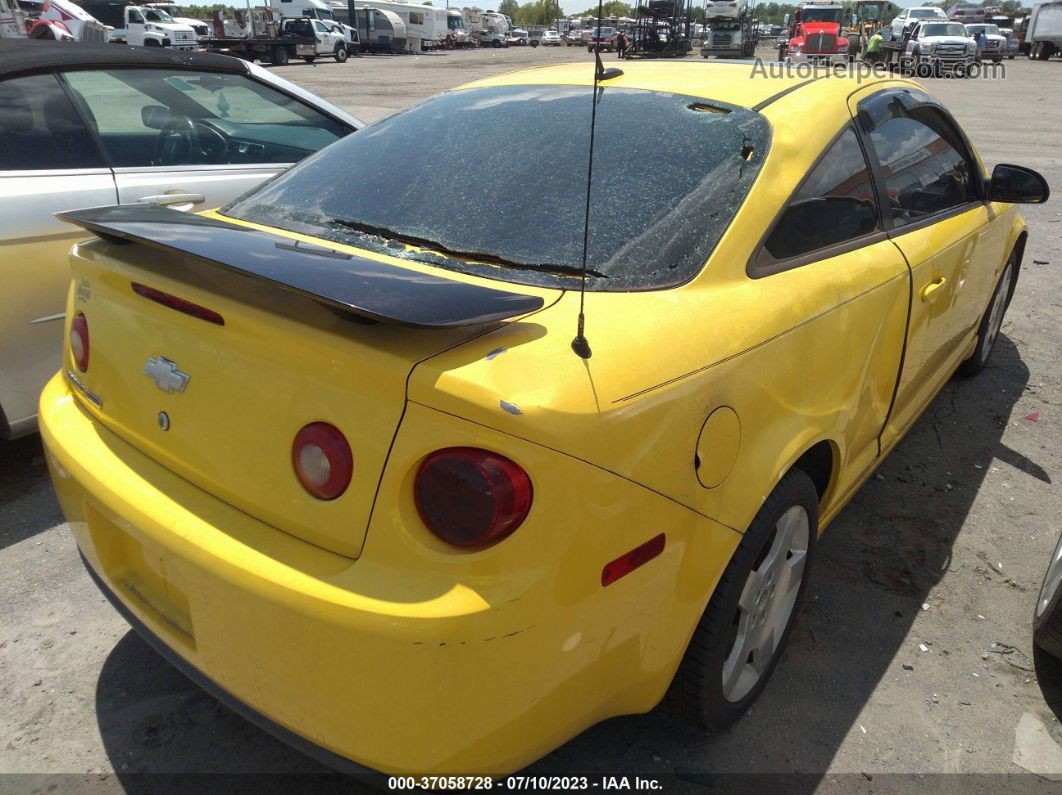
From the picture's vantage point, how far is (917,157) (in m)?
2.96

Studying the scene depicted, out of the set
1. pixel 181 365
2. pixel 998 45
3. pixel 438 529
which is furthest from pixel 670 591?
pixel 998 45

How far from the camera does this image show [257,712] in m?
1.63

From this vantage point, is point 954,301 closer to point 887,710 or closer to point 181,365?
point 887,710

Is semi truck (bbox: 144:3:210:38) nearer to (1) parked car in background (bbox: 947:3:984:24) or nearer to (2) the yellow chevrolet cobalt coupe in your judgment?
(2) the yellow chevrolet cobalt coupe

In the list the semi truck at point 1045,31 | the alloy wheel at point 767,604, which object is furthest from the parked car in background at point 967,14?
the alloy wheel at point 767,604

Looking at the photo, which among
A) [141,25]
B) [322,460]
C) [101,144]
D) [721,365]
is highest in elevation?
[141,25]

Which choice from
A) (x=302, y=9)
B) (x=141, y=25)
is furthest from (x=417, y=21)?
(x=141, y=25)

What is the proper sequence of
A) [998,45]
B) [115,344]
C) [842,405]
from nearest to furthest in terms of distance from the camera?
[115,344]
[842,405]
[998,45]

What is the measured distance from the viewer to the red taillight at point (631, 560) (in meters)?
1.50

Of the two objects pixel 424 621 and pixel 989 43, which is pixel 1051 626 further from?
pixel 989 43

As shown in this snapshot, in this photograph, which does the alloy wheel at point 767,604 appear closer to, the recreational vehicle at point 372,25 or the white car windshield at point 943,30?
the white car windshield at point 943,30

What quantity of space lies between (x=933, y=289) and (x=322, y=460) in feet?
7.20

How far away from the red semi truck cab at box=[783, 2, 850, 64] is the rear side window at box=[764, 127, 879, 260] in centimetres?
3279

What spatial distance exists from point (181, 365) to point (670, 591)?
1.14m
